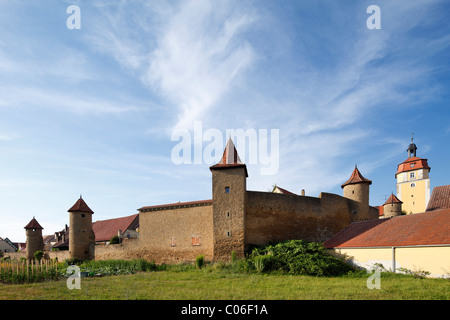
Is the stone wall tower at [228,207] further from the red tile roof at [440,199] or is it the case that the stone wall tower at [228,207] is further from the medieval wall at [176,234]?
the red tile roof at [440,199]

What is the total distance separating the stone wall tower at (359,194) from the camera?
26484mm

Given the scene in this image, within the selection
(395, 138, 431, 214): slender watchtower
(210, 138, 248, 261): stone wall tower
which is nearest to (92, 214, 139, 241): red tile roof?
(210, 138, 248, 261): stone wall tower

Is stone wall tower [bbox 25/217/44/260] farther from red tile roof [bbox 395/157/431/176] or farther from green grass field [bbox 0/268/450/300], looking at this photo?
red tile roof [bbox 395/157/431/176]

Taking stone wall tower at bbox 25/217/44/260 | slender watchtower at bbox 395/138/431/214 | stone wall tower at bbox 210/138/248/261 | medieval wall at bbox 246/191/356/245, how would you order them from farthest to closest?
1. slender watchtower at bbox 395/138/431/214
2. stone wall tower at bbox 25/217/44/260
3. medieval wall at bbox 246/191/356/245
4. stone wall tower at bbox 210/138/248/261

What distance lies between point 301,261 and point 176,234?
1076cm

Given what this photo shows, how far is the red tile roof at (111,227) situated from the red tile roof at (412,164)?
3990 cm

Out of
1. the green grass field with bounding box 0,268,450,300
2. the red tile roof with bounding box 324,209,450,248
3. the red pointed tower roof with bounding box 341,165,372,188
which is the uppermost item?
the red pointed tower roof with bounding box 341,165,372,188

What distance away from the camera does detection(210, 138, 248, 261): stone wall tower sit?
21203 mm

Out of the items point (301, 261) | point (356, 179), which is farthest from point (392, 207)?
point (301, 261)

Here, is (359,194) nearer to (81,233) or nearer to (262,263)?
(262,263)

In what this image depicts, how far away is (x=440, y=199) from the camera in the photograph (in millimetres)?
27406

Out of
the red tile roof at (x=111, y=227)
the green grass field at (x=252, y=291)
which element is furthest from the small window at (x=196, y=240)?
the red tile roof at (x=111, y=227)

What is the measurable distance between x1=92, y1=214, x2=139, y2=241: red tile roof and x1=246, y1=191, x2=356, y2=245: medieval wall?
2016 centimetres
